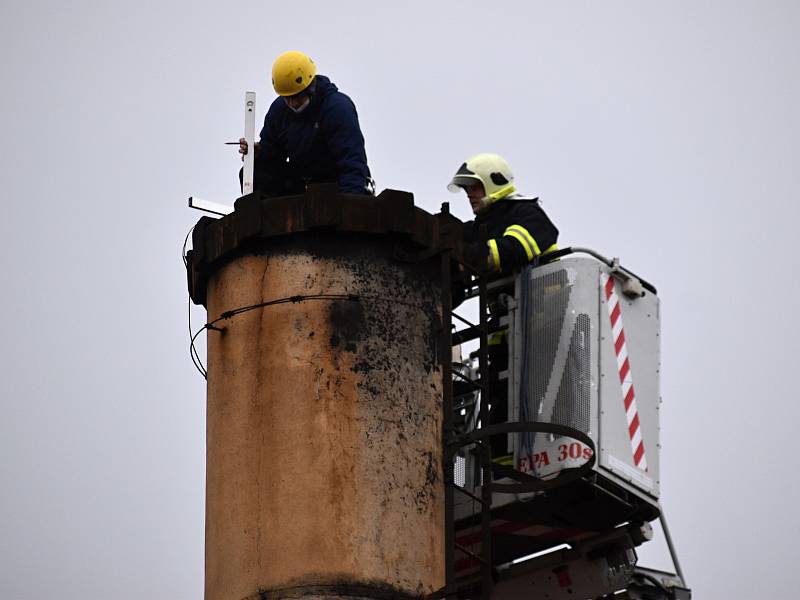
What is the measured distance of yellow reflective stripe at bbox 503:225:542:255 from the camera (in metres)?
15.8

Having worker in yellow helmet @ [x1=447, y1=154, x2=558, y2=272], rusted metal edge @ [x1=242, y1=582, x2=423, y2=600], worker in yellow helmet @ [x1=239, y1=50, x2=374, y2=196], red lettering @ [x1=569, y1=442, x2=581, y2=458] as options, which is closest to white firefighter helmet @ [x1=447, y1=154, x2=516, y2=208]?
worker in yellow helmet @ [x1=447, y1=154, x2=558, y2=272]

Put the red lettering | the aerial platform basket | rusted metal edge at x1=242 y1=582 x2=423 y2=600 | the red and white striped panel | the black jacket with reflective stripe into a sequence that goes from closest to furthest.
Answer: rusted metal edge at x1=242 y1=582 x2=423 y2=600
the red lettering
the aerial platform basket
the red and white striped panel
the black jacket with reflective stripe

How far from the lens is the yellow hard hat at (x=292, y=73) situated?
15758 millimetres

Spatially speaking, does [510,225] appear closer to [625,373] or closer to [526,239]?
[526,239]

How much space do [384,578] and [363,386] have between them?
1.44 metres

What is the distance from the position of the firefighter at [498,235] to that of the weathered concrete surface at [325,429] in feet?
4.26

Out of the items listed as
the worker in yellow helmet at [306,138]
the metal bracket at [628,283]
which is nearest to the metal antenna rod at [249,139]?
the worker in yellow helmet at [306,138]

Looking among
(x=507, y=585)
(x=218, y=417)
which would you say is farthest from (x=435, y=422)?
(x=507, y=585)

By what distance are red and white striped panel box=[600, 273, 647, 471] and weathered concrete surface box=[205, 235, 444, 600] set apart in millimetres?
1821

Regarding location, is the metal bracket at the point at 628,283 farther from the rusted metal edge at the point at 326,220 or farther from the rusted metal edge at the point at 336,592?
the rusted metal edge at the point at 336,592

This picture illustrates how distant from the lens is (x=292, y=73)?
15.8 metres

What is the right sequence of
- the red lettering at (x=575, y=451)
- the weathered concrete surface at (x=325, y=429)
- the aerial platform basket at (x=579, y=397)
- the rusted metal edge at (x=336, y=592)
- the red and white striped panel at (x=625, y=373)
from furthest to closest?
1. the red and white striped panel at (x=625, y=373)
2. the aerial platform basket at (x=579, y=397)
3. the red lettering at (x=575, y=451)
4. the weathered concrete surface at (x=325, y=429)
5. the rusted metal edge at (x=336, y=592)

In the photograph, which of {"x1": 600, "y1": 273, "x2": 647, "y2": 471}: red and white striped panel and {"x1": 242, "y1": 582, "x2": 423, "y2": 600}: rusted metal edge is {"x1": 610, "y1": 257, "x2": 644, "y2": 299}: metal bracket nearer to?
Result: {"x1": 600, "y1": 273, "x2": 647, "y2": 471}: red and white striped panel

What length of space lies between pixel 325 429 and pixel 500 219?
12.7 feet
